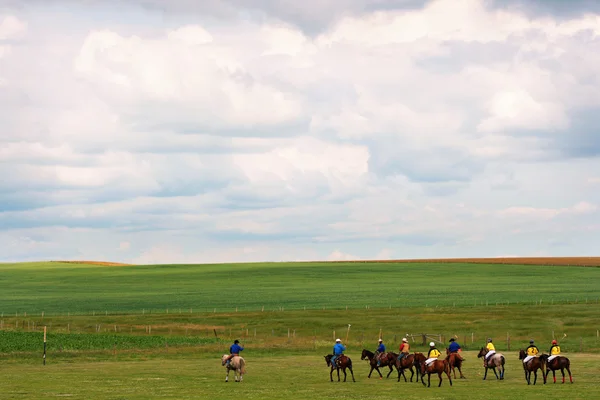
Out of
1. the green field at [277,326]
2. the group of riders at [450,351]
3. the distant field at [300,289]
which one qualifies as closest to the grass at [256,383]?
the green field at [277,326]

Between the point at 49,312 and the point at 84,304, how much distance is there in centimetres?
1088

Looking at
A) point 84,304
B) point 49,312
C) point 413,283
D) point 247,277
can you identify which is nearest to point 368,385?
point 49,312

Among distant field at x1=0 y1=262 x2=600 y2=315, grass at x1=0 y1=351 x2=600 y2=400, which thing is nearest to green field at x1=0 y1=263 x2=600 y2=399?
grass at x1=0 y1=351 x2=600 y2=400

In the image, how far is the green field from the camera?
1772 inches

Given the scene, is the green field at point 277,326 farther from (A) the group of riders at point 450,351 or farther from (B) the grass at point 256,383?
(A) the group of riders at point 450,351

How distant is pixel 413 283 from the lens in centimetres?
15488

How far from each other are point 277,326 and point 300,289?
Result: 162 ft

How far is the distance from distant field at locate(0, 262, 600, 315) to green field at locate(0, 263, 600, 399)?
0.30 m

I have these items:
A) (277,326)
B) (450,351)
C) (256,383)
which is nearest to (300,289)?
(277,326)

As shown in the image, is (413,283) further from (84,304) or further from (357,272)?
(84,304)

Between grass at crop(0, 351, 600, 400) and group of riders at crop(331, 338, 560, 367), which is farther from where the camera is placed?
group of riders at crop(331, 338, 560, 367)

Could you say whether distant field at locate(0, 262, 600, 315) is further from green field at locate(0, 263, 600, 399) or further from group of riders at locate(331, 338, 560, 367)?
group of riders at locate(331, 338, 560, 367)

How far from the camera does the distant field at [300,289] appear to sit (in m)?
119

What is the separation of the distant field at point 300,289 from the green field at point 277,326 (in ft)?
0.97
